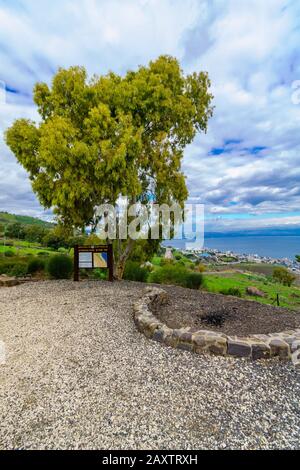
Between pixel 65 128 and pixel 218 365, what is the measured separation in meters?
7.43

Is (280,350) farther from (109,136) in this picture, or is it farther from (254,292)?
(254,292)

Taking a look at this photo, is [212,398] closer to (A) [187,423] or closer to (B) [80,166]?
(A) [187,423]

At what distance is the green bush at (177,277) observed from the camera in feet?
36.8

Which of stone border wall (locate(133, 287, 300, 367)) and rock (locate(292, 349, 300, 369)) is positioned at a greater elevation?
stone border wall (locate(133, 287, 300, 367))

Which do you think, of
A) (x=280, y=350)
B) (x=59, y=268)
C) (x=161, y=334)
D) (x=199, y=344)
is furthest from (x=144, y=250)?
(x=280, y=350)

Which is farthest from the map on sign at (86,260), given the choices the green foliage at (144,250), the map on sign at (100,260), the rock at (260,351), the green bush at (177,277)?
the rock at (260,351)

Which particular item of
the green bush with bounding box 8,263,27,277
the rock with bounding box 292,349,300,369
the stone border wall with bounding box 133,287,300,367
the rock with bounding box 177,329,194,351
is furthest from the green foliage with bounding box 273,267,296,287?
the green bush with bounding box 8,263,27,277

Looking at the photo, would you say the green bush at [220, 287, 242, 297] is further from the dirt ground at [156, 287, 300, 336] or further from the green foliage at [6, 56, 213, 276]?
the green foliage at [6, 56, 213, 276]

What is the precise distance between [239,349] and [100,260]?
6.35 metres

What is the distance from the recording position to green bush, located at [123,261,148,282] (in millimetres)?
11594

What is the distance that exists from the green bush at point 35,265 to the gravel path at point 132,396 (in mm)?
6926

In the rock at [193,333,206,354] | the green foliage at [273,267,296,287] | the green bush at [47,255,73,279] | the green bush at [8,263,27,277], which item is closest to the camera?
the rock at [193,333,206,354]

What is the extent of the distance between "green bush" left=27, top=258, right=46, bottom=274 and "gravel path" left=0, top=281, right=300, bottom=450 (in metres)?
6.93
